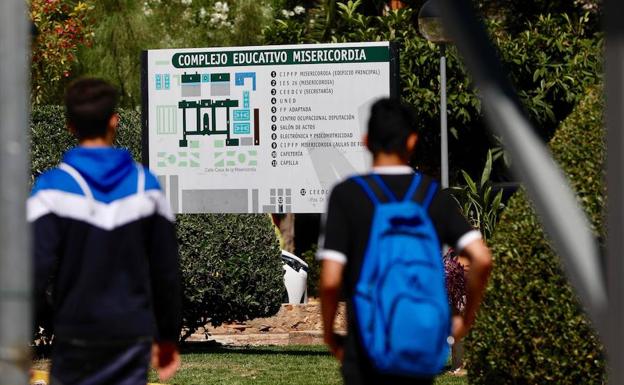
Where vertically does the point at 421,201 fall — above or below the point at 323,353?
above

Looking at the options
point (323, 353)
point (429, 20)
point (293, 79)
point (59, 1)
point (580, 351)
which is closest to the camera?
point (580, 351)

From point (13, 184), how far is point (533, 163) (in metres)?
1.20

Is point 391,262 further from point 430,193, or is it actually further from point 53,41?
point 53,41

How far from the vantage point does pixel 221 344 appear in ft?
53.3

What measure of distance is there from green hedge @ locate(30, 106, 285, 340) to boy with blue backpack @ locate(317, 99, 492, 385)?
33.3 feet

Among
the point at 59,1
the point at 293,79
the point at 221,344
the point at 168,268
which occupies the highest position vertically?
the point at 59,1

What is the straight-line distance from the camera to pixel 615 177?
3.22m

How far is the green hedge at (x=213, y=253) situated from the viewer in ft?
47.6

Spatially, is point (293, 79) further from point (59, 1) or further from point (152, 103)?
point (59, 1)

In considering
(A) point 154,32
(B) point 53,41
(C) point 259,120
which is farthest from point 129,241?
(A) point 154,32

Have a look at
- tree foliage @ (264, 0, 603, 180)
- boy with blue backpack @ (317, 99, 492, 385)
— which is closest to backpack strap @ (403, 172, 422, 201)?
boy with blue backpack @ (317, 99, 492, 385)

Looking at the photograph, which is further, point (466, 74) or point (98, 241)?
point (466, 74)

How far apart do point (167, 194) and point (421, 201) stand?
9.24m

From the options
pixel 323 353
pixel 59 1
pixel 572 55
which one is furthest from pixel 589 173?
pixel 59 1
